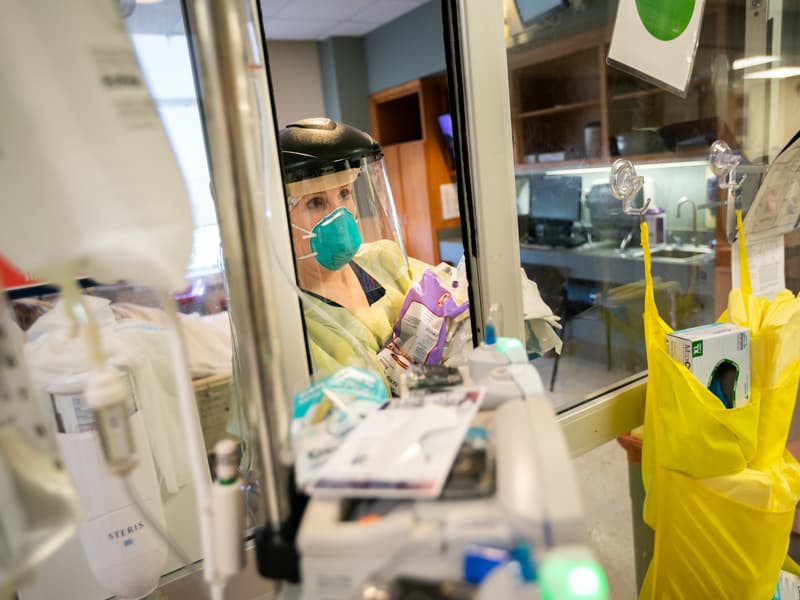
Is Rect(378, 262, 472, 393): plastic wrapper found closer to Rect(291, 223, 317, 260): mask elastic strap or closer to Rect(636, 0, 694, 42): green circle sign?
Rect(291, 223, 317, 260): mask elastic strap

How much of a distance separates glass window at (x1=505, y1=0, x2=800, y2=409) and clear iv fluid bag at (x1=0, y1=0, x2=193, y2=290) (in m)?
1.00

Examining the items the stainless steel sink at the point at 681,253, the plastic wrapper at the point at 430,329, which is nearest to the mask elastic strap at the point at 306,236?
the plastic wrapper at the point at 430,329

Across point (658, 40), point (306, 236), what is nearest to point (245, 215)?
point (306, 236)

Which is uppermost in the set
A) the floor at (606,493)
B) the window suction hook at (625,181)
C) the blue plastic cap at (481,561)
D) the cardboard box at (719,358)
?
the window suction hook at (625,181)

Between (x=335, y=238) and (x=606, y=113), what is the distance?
91 cm

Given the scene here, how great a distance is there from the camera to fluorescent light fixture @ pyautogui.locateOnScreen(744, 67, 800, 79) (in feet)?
5.38

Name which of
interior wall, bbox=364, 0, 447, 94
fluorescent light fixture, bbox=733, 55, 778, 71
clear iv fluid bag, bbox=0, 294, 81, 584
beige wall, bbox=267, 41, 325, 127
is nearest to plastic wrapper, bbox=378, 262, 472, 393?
clear iv fluid bag, bbox=0, 294, 81, 584

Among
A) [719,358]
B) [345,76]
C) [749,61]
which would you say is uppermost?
[345,76]

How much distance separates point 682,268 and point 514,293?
37.6 inches

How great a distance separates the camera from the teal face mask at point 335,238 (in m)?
1.10

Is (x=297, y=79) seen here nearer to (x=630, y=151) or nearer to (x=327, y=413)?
(x=630, y=151)

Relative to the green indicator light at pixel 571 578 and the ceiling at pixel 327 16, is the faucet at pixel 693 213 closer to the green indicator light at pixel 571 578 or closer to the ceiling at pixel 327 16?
the green indicator light at pixel 571 578

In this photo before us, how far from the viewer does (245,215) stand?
1.59 feet

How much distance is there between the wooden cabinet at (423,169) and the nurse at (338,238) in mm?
2443
